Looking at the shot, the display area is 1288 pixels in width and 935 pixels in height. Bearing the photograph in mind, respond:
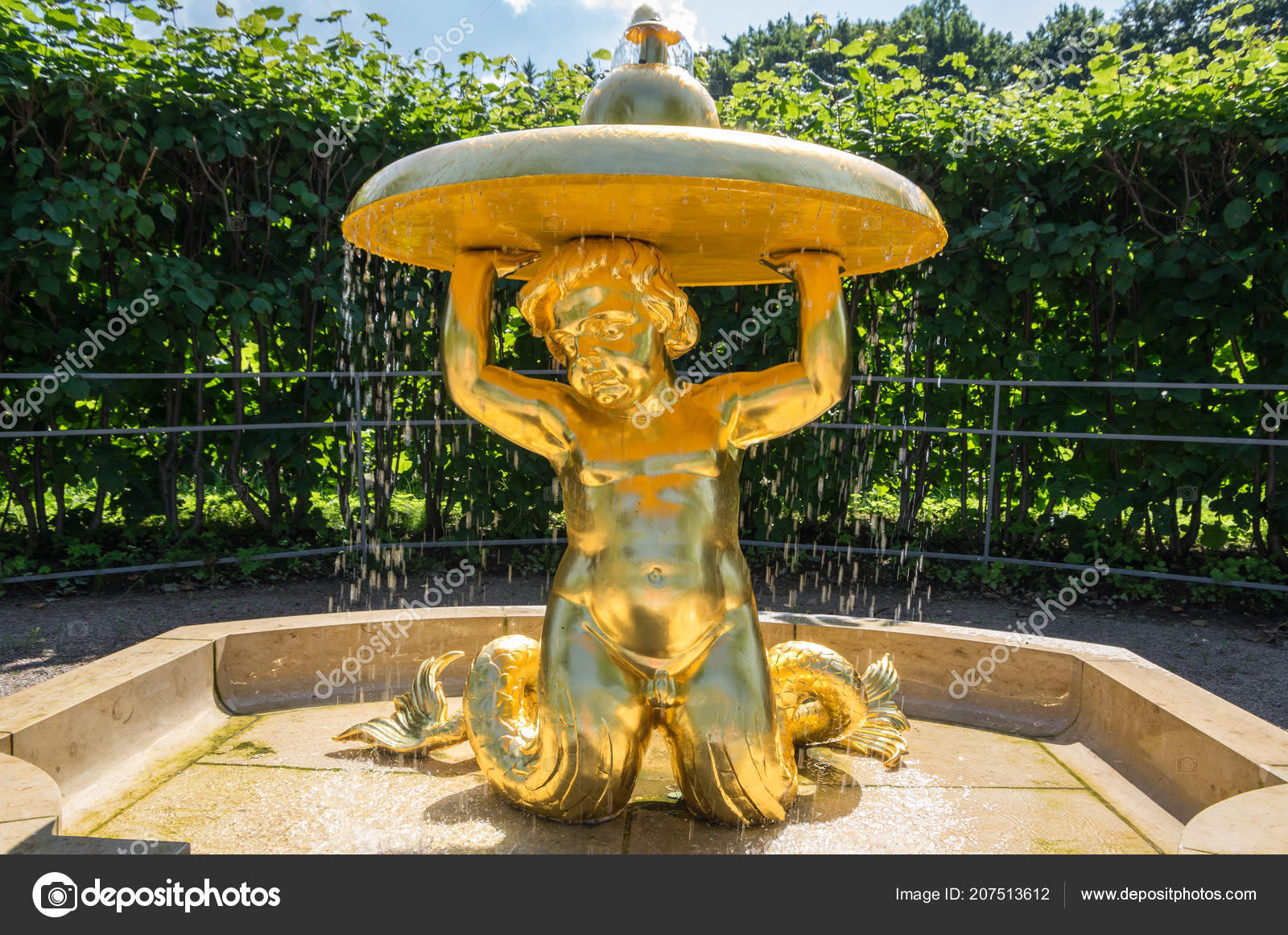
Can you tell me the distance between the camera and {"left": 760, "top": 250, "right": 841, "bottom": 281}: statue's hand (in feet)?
7.89

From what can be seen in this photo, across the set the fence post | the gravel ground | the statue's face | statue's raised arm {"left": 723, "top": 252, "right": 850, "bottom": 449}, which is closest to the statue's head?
the statue's face

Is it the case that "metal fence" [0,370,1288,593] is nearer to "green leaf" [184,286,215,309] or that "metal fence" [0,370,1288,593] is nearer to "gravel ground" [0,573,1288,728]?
"gravel ground" [0,573,1288,728]

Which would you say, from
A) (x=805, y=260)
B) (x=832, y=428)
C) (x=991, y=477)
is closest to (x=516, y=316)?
(x=832, y=428)

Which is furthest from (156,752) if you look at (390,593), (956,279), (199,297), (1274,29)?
(1274,29)

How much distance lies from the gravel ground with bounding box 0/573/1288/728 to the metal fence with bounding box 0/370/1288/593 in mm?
218

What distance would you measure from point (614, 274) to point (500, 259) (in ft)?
1.36

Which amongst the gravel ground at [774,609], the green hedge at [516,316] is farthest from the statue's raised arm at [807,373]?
the green hedge at [516,316]

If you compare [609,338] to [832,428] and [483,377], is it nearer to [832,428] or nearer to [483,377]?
[483,377]

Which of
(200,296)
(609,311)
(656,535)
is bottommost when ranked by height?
(656,535)

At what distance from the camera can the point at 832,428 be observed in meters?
6.67

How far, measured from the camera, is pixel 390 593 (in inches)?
243

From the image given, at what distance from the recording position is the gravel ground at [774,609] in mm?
4512

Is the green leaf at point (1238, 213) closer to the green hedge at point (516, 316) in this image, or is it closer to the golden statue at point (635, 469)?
the green hedge at point (516, 316)
